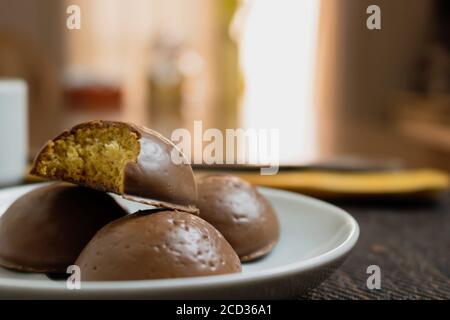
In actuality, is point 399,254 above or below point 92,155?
below

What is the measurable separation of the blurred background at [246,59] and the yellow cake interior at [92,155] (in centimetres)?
201

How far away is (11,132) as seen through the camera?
3.59ft

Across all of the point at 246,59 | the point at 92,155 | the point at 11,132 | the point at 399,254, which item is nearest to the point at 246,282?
the point at 92,155

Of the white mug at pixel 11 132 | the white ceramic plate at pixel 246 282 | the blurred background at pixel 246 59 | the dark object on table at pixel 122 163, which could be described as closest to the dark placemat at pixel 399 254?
the white ceramic plate at pixel 246 282

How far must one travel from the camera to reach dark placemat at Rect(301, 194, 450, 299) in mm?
635

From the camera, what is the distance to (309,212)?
75 cm

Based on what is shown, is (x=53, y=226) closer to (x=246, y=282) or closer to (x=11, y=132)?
(x=246, y=282)

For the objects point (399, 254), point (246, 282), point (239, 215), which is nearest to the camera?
point (246, 282)

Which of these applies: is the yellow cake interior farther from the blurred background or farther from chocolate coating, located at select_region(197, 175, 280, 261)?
the blurred background

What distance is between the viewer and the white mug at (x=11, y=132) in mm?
1078

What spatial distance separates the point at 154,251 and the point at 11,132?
691 mm

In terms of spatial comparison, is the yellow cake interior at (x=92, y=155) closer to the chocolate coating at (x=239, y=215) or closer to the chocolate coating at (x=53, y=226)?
the chocolate coating at (x=53, y=226)

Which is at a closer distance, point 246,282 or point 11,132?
point 246,282
